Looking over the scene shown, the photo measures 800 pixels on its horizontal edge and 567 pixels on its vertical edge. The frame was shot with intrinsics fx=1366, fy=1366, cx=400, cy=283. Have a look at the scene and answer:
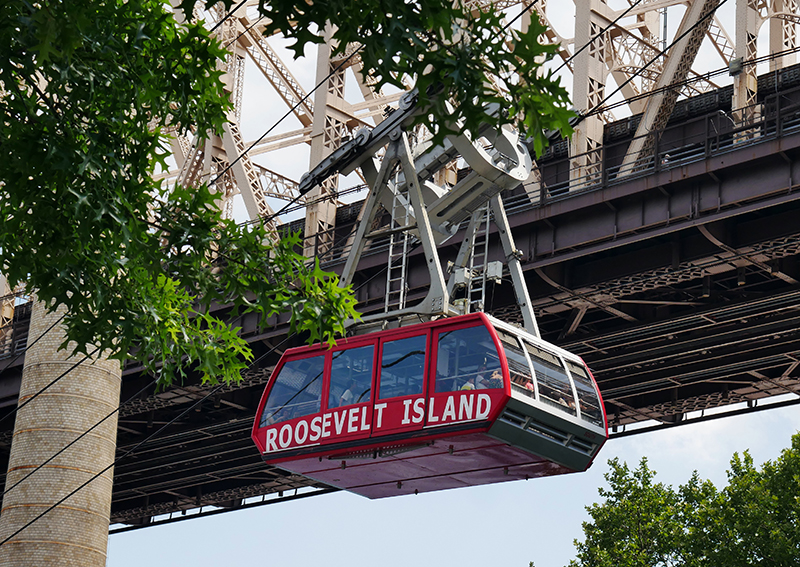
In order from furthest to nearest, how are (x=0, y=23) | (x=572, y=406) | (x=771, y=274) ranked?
1. (x=771, y=274)
2. (x=572, y=406)
3. (x=0, y=23)

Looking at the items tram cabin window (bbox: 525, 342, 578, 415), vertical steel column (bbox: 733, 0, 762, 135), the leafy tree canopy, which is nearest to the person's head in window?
tram cabin window (bbox: 525, 342, 578, 415)

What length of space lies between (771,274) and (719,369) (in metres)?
6.06

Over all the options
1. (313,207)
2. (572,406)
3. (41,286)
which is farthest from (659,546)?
(41,286)

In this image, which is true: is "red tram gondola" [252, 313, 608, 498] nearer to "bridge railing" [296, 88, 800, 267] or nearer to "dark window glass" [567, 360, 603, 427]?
"dark window glass" [567, 360, 603, 427]

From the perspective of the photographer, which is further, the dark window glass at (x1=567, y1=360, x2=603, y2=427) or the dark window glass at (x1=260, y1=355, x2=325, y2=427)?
the dark window glass at (x1=260, y1=355, x2=325, y2=427)

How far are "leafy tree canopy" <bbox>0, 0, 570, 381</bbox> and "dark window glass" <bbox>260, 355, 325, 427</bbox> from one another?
5.19 metres

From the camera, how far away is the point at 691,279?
2872 centimetres

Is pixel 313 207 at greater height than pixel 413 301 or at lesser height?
greater

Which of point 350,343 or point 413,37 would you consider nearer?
point 413,37

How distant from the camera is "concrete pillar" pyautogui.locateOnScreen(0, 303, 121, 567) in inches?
1035

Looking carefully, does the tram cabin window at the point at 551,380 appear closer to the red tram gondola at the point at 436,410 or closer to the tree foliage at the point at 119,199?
the red tram gondola at the point at 436,410

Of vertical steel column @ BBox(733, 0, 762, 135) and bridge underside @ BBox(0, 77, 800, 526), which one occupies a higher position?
vertical steel column @ BBox(733, 0, 762, 135)

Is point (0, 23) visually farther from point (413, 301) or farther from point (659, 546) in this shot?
point (659, 546)

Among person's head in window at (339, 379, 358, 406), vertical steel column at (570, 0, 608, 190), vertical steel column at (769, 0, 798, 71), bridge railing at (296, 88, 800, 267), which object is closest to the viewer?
person's head in window at (339, 379, 358, 406)
